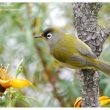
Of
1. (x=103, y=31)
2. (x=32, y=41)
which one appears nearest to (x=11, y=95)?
(x=103, y=31)

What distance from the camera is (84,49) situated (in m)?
0.59

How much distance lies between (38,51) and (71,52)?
65 centimetres

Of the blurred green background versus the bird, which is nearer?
the bird

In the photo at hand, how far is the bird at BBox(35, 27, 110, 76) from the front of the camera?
0.58m

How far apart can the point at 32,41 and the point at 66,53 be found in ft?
1.96

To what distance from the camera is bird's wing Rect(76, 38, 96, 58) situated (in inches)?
22.0

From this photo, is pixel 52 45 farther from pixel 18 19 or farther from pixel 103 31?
pixel 18 19

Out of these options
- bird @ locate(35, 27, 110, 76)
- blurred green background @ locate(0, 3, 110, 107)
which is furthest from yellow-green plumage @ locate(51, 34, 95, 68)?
blurred green background @ locate(0, 3, 110, 107)

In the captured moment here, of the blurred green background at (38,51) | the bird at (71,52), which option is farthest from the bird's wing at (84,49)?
the blurred green background at (38,51)

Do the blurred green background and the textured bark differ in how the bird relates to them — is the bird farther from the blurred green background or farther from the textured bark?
the blurred green background

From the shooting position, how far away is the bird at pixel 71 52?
0.58 m

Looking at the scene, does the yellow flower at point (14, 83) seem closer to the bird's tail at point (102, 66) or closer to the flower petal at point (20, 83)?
the flower petal at point (20, 83)

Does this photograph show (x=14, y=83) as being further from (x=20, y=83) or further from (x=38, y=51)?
(x=38, y=51)

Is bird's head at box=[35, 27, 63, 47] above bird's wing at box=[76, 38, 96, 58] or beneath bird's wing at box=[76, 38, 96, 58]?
above
